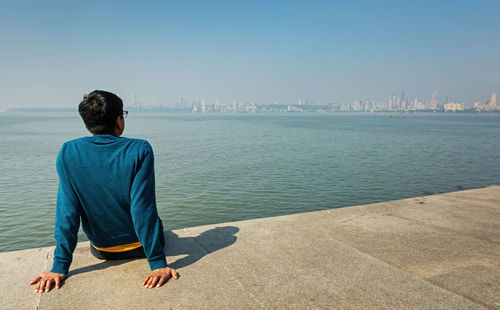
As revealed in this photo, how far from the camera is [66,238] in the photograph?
300 centimetres

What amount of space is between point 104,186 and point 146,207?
43 centimetres

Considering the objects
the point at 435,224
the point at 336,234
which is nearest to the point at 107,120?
the point at 336,234

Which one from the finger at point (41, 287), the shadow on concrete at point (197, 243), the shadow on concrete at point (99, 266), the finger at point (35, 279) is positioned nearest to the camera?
the finger at point (41, 287)

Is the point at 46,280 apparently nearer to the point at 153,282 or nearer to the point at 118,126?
the point at 153,282

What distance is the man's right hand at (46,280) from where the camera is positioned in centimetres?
295

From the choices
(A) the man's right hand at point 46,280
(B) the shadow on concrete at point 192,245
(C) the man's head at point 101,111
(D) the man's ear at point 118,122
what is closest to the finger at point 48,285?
(A) the man's right hand at point 46,280

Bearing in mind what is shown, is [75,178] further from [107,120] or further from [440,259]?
[440,259]

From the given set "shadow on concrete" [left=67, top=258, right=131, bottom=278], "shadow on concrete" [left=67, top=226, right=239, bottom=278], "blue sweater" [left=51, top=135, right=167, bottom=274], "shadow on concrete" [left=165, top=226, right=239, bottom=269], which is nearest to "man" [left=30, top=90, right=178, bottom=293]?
"blue sweater" [left=51, top=135, right=167, bottom=274]

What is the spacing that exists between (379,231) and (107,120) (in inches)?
153

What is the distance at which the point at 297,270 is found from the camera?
134 inches

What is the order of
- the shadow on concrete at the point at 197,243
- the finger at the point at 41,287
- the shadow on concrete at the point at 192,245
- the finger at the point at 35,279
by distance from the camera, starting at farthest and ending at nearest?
the shadow on concrete at the point at 197,243 < the shadow on concrete at the point at 192,245 < the finger at the point at 35,279 < the finger at the point at 41,287

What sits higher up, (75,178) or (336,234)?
(75,178)

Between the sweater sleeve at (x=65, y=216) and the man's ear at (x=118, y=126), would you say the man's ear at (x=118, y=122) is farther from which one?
the sweater sleeve at (x=65, y=216)

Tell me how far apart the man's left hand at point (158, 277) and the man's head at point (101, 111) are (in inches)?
56.0
